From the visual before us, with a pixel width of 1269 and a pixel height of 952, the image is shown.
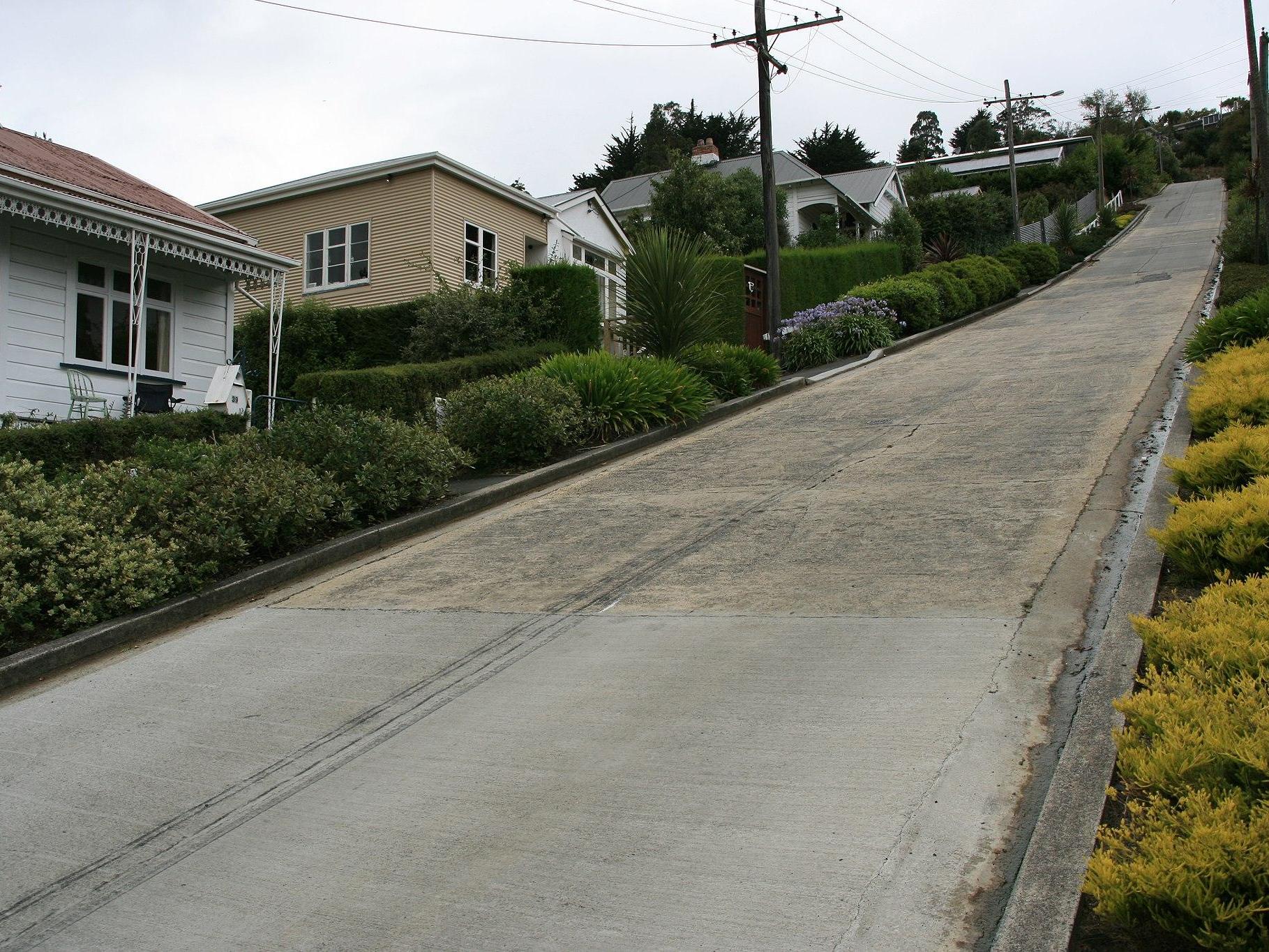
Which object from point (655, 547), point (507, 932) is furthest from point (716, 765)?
point (655, 547)

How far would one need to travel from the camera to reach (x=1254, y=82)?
85.8ft

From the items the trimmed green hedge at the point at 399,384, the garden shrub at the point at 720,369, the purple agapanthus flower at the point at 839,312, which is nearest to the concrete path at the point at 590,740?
the trimmed green hedge at the point at 399,384

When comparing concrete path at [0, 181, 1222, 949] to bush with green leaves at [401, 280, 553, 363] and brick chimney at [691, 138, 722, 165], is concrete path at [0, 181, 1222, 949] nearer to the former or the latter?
bush with green leaves at [401, 280, 553, 363]

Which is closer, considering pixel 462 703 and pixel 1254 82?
pixel 462 703

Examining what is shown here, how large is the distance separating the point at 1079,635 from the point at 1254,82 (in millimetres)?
25970

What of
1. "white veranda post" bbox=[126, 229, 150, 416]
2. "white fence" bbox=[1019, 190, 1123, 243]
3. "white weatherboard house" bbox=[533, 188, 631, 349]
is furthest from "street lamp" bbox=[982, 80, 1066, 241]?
"white veranda post" bbox=[126, 229, 150, 416]

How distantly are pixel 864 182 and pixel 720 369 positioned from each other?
39.0 metres

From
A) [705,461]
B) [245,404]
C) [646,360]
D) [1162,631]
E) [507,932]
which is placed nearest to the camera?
[507,932]

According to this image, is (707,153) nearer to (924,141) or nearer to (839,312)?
(839,312)

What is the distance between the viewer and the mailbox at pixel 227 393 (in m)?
→ 16.9

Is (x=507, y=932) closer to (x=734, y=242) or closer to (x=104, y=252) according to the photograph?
(x=104, y=252)

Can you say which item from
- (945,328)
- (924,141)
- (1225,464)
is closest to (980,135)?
(924,141)

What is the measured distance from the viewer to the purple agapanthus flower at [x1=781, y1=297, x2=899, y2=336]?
23109 millimetres

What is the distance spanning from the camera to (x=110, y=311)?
16.1 metres
